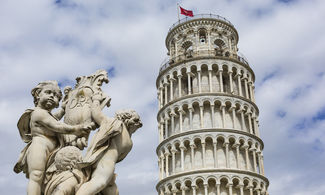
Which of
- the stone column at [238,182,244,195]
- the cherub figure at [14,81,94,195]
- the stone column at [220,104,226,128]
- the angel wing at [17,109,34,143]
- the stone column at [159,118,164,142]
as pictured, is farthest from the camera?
the stone column at [159,118,164,142]

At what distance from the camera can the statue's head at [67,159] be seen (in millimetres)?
3293

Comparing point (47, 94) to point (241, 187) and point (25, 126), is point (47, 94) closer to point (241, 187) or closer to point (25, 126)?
point (25, 126)

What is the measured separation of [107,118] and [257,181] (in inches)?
1195

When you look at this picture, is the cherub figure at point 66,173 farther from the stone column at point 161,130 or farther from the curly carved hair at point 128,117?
the stone column at point 161,130

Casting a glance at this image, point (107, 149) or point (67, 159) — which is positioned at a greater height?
point (107, 149)

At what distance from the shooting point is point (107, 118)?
356cm

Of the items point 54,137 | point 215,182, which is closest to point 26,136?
point 54,137

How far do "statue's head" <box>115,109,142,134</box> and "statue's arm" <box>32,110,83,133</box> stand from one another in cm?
35

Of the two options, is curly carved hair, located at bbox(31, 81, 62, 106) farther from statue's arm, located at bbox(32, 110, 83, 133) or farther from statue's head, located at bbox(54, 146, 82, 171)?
statue's head, located at bbox(54, 146, 82, 171)

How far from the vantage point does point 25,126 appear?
3775mm

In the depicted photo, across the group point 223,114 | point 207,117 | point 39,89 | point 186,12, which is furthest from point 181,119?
point 39,89

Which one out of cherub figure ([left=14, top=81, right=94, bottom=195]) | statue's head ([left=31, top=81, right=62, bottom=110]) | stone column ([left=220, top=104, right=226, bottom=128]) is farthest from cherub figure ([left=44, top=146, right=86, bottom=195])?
stone column ([left=220, top=104, right=226, bottom=128])

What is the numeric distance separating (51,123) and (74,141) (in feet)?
0.80

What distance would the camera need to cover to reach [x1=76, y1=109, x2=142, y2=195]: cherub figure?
3252mm
